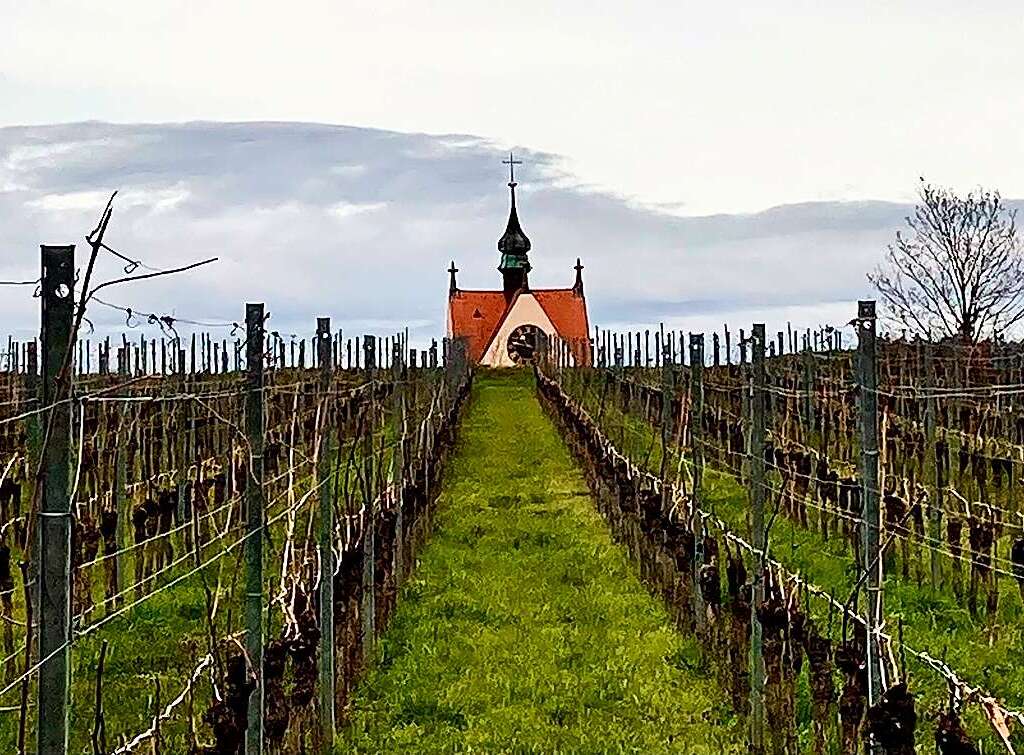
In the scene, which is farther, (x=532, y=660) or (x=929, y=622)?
(x=929, y=622)

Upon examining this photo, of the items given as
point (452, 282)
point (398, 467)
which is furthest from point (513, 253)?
point (398, 467)

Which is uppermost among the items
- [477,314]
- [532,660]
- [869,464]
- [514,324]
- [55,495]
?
[477,314]

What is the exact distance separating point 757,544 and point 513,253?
46.9 m

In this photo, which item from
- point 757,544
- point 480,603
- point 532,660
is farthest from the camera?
point 480,603

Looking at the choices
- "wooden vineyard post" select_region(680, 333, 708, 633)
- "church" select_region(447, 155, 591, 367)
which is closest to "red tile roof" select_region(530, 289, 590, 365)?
"church" select_region(447, 155, 591, 367)

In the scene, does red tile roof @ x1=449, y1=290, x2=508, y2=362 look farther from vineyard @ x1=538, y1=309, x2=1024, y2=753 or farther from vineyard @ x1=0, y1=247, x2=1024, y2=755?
vineyard @ x1=0, y1=247, x2=1024, y2=755

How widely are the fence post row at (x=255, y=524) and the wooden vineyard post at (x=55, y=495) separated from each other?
177 centimetres

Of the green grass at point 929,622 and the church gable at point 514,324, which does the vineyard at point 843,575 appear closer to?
the green grass at point 929,622

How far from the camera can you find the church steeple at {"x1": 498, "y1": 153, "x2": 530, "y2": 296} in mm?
53125

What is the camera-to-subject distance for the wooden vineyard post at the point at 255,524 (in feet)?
17.2

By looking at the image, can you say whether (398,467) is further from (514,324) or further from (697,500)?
(514,324)

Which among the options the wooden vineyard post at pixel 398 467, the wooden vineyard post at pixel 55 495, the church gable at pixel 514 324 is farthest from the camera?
the church gable at pixel 514 324

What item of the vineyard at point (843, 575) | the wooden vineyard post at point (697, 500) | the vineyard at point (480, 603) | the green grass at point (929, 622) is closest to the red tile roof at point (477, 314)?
the vineyard at point (843, 575)

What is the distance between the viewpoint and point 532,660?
815 centimetres
